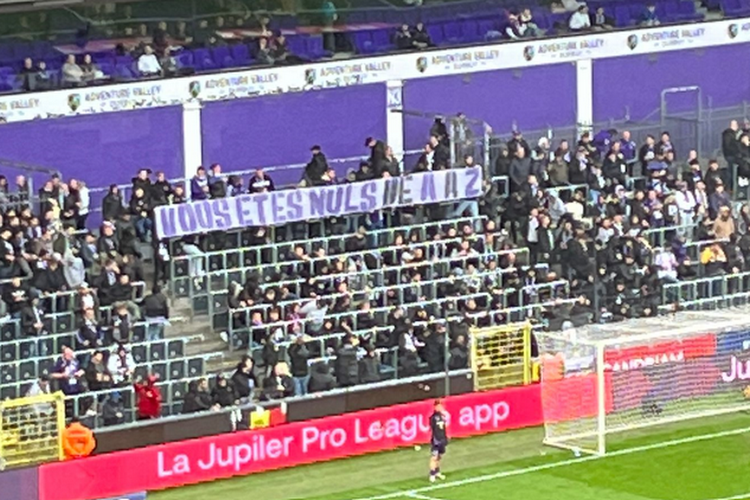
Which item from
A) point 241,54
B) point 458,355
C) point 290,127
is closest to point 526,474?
point 458,355

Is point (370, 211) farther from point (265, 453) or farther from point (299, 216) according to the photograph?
point (265, 453)

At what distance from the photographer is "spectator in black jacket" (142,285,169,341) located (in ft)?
131

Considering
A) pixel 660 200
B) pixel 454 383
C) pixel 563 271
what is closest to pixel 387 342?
pixel 454 383

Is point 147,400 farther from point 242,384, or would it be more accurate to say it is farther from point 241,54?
point 241,54

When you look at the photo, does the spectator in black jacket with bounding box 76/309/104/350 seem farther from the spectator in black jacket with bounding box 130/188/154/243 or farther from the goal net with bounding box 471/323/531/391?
the goal net with bounding box 471/323/531/391

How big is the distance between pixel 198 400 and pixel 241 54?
27.3 ft

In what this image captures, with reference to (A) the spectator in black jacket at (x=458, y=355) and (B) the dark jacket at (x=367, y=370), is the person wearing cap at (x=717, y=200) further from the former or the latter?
(B) the dark jacket at (x=367, y=370)

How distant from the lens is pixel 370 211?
4381 centimetres

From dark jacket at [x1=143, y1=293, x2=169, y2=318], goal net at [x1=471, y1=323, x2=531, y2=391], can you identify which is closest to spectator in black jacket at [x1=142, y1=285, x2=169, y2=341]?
dark jacket at [x1=143, y1=293, x2=169, y2=318]

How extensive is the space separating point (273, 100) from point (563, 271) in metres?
6.16

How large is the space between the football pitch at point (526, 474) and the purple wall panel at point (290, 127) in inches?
311

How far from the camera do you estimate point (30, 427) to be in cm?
3697

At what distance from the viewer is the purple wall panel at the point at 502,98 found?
155ft

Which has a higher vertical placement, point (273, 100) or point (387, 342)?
point (273, 100)
